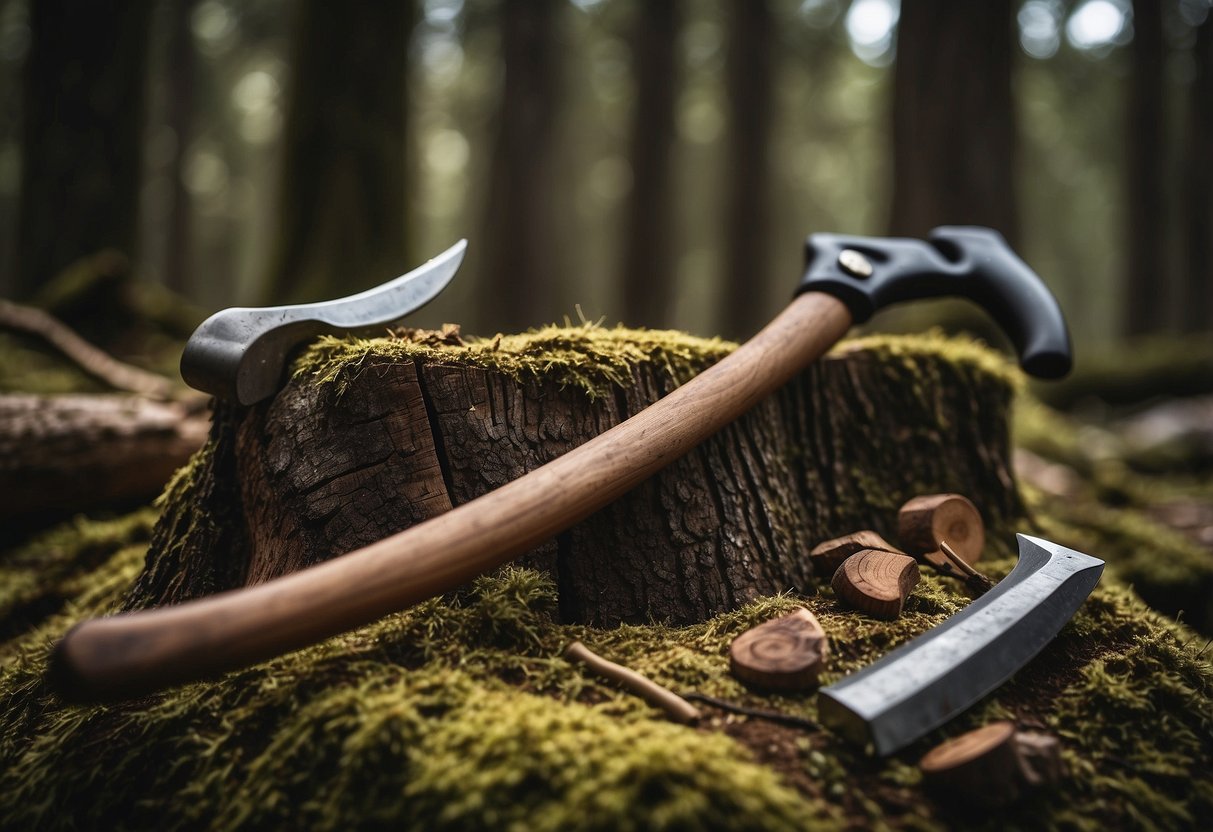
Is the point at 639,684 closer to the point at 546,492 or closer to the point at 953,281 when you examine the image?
the point at 546,492

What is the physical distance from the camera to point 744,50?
1200 centimetres

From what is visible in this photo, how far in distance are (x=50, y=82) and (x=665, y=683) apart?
9.25m

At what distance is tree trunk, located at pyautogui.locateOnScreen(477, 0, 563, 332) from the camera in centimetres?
1092

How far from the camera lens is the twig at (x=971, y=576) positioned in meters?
2.13

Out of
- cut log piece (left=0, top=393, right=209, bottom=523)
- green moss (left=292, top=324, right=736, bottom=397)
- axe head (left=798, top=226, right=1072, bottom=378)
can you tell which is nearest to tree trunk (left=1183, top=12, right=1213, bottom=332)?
axe head (left=798, top=226, right=1072, bottom=378)

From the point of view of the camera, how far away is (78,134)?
23.7ft

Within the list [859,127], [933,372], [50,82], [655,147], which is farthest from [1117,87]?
[50,82]

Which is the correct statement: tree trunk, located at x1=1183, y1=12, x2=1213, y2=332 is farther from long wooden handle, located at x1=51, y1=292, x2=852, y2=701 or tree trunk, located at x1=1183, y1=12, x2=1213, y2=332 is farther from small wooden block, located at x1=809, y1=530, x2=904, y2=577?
long wooden handle, located at x1=51, y1=292, x2=852, y2=701

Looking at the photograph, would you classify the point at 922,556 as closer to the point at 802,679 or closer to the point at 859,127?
the point at 802,679

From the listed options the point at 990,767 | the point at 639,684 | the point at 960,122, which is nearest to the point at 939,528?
the point at 990,767

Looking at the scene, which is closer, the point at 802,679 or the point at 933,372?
the point at 802,679

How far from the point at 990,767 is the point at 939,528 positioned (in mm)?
1102

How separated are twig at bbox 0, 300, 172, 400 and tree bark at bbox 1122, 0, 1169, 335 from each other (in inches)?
564

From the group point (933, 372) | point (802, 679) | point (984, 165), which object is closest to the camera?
point (802, 679)
